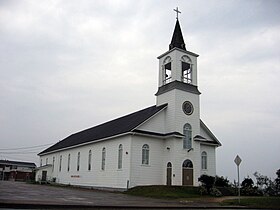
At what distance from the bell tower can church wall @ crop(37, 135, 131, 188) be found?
514 cm

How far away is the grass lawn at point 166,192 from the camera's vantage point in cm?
2512

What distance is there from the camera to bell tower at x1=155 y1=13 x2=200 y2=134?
31.9 meters

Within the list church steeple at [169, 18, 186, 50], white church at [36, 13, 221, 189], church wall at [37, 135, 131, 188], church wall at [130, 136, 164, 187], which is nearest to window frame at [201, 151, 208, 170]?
white church at [36, 13, 221, 189]

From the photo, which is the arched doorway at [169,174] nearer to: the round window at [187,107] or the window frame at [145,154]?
the window frame at [145,154]

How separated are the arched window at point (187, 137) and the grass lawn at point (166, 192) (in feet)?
15.5

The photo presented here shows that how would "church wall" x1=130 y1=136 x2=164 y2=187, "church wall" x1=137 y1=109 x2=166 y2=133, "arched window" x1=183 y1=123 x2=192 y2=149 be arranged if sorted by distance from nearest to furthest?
"church wall" x1=130 y1=136 x2=164 y2=187, "church wall" x1=137 y1=109 x2=166 y2=133, "arched window" x1=183 y1=123 x2=192 y2=149

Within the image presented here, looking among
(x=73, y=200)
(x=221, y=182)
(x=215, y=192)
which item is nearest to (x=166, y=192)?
(x=215, y=192)

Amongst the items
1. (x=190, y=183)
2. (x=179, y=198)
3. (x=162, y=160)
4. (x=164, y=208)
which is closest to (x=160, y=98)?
(x=162, y=160)

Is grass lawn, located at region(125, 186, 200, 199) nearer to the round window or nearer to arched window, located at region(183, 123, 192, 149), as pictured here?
arched window, located at region(183, 123, 192, 149)

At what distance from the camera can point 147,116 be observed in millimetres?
31734

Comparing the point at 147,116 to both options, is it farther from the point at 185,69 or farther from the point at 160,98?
the point at 185,69

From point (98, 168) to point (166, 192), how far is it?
39.2 ft

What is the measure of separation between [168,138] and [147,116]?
289 centimetres

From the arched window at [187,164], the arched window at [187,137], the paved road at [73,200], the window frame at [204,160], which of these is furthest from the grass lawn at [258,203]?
the window frame at [204,160]
